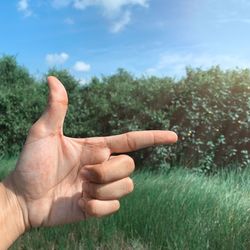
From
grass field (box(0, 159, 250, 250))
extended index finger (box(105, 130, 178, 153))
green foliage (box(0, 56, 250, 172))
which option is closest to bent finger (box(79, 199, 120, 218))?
extended index finger (box(105, 130, 178, 153))

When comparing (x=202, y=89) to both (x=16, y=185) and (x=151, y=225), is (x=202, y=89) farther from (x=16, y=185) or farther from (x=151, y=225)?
(x=16, y=185)

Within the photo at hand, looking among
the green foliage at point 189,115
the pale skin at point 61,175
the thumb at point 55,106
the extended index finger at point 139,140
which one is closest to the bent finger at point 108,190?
the pale skin at point 61,175

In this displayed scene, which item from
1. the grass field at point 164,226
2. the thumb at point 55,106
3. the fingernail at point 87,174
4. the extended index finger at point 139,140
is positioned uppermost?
the thumb at point 55,106

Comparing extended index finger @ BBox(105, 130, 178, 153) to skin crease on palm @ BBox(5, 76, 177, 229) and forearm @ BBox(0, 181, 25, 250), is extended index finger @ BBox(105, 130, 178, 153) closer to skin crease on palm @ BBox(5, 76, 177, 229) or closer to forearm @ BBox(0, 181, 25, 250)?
skin crease on palm @ BBox(5, 76, 177, 229)

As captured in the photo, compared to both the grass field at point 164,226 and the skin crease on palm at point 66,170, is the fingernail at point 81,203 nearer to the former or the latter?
the skin crease on palm at point 66,170

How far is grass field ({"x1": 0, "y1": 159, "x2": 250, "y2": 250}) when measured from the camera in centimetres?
403

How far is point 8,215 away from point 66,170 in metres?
0.34

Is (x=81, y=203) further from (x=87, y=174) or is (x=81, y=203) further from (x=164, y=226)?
(x=164, y=226)

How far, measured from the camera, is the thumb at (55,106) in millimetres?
2066

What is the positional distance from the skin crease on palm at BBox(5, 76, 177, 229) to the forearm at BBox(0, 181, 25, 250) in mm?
22

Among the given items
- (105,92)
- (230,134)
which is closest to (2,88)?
(105,92)

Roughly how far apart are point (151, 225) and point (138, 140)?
2353 millimetres

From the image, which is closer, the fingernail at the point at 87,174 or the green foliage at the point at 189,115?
the fingernail at the point at 87,174

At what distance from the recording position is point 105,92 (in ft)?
29.5
